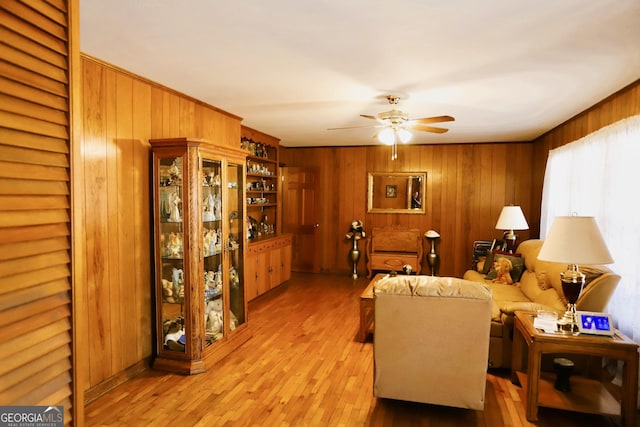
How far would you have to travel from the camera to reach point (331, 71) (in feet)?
9.58

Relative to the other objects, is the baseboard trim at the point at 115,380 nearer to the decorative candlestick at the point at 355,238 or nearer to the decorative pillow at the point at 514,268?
the decorative pillow at the point at 514,268

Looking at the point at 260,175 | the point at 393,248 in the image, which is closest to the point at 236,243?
the point at 260,175

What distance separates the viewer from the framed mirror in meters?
6.82

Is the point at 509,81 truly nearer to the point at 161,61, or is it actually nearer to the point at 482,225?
the point at 161,61

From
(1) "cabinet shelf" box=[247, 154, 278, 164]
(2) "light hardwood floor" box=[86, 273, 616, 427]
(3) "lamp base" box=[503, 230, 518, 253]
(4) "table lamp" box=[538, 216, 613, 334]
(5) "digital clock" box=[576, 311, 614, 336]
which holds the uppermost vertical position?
(1) "cabinet shelf" box=[247, 154, 278, 164]

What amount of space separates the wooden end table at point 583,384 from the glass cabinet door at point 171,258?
2.57 meters

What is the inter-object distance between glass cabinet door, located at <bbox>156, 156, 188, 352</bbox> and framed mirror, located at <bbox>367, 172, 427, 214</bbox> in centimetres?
430

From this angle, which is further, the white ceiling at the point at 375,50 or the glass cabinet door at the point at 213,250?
the glass cabinet door at the point at 213,250

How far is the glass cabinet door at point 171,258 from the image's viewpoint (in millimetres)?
3238

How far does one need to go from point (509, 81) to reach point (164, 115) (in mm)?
2900

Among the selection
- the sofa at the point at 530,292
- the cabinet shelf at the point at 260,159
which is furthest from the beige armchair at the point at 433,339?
the cabinet shelf at the point at 260,159

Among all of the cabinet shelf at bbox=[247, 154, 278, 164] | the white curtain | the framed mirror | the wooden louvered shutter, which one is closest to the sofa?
the white curtain

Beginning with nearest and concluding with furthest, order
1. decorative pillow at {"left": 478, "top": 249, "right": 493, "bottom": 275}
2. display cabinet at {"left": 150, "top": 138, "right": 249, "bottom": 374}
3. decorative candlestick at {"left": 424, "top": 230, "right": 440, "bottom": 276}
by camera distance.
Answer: display cabinet at {"left": 150, "top": 138, "right": 249, "bottom": 374} < decorative pillow at {"left": 478, "top": 249, "right": 493, "bottom": 275} < decorative candlestick at {"left": 424, "top": 230, "right": 440, "bottom": 276}

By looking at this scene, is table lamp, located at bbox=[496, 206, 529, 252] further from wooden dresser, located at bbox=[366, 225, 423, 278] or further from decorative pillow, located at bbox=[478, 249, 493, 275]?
wooden dresser, located at bbox=[366, 225, 423, 278]
